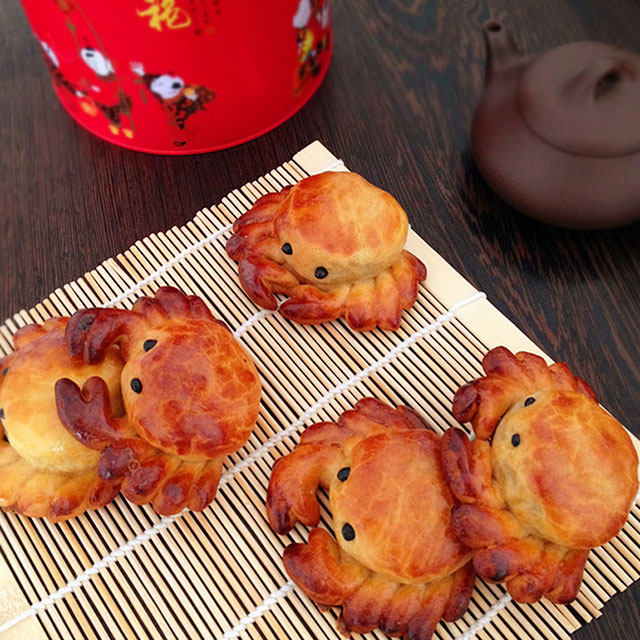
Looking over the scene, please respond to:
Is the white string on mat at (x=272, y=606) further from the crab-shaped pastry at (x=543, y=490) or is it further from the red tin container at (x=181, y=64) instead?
the red tin container at (x=181, y=64)

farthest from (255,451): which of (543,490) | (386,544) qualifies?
(543,490)

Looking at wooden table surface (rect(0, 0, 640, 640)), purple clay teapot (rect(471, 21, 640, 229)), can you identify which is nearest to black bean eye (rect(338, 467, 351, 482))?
wooden table surface (rect(0, 0, 640, 640))

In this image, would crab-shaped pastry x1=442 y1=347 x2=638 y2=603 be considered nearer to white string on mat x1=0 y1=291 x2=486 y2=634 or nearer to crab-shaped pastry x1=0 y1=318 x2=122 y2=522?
white string on mat x1=0 y1=291 x2=486 y2=634

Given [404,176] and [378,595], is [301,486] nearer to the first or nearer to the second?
[378,595]

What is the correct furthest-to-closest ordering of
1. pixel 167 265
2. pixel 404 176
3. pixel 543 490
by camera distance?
pixel 404 176, pixel 167 265, pixel 543 490

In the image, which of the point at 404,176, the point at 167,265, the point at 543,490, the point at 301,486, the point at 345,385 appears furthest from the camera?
the point at 404,176

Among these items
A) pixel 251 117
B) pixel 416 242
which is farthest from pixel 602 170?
pixel 251 117
